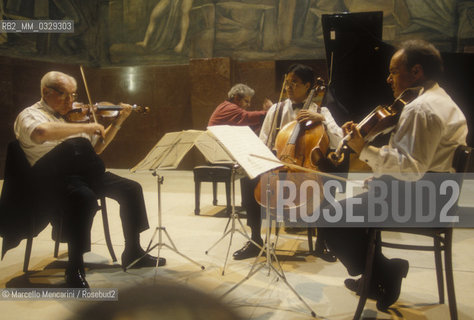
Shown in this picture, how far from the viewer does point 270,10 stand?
29.5ft

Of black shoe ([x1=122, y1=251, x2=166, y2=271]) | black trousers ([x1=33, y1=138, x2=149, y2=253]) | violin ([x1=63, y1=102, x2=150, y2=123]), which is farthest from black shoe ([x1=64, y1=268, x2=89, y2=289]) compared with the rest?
violin ([x1=63, y1=102, x2=150, y2=123])

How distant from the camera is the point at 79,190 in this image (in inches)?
102

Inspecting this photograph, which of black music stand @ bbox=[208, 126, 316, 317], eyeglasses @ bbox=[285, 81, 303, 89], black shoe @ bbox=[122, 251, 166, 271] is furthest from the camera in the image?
eyeglasses @ bbox=[285, 81, 303, 89]

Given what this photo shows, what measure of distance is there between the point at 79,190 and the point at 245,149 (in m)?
1.16

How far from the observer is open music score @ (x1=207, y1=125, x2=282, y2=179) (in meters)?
2.12

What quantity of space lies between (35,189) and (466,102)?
4.42m

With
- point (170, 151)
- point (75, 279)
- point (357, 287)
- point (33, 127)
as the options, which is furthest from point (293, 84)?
point (75, 279)

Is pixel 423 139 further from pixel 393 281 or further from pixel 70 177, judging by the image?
pixel 70 177

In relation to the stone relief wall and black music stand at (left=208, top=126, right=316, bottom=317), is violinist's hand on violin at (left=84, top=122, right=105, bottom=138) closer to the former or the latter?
black music stand at (left=208, top=126, right=316, bottom=317)

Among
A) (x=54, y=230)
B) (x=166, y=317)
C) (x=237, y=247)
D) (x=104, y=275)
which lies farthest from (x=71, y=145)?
(x=237, y=247)

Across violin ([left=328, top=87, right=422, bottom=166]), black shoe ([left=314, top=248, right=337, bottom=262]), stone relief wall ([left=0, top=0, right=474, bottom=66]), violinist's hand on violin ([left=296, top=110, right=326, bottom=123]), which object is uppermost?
stone relief wall ([left=0, top=0, right=474, bottom=66])

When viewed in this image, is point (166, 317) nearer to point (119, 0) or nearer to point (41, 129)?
point (41, 129)

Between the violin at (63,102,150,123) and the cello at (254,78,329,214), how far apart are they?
4.01ft

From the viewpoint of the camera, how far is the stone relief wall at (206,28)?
26.5ft
